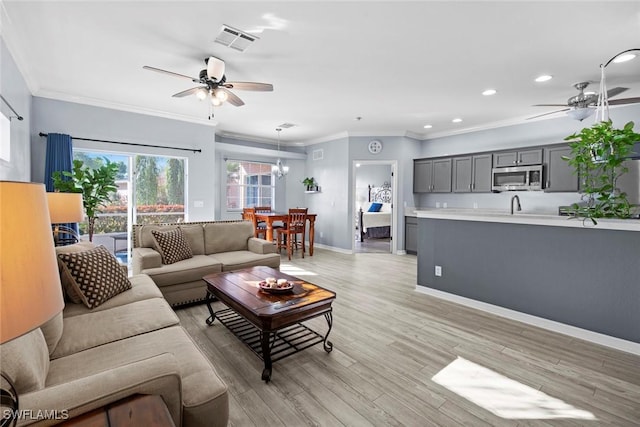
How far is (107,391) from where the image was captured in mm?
995

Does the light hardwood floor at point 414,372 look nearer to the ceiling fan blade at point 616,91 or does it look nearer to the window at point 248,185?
the ceiling fan blade at point 616,91

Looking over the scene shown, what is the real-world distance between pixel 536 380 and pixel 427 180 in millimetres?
5053

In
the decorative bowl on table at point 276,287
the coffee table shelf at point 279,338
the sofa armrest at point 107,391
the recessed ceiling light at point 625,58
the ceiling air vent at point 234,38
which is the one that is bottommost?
the coffee table shelf at point 279,338

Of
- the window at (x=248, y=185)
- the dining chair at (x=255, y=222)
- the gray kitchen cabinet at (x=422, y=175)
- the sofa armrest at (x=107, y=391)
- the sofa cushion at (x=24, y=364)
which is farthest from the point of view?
the window at (x=248, y=185)

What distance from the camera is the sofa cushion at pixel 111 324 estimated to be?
5.49ft

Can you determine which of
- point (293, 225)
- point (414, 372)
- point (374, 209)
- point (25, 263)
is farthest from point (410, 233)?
point (25, 263)

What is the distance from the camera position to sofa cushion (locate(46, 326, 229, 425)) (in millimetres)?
1258

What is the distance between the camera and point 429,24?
2541mm

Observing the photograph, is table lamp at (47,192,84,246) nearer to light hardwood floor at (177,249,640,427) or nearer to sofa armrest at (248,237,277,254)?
light hardwood floor at (177,249,640,427)

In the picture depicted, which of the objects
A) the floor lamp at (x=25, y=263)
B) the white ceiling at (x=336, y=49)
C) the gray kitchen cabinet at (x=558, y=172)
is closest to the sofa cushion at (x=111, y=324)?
the floor lamp at (x=25, y=263)

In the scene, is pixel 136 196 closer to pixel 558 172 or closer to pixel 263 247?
pixel 263 247

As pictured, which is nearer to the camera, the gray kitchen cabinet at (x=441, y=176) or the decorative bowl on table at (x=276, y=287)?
the decorative bowl on table at (x=276, y=287)

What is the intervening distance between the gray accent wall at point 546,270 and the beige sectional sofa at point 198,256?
7.69 feet

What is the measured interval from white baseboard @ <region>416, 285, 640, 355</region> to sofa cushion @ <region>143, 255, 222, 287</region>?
2804 mm
